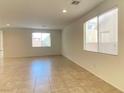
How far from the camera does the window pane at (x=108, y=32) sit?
3.39 m

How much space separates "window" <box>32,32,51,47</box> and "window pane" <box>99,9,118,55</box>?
7.24 m

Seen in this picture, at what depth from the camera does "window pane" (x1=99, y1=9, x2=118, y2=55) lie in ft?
11.1

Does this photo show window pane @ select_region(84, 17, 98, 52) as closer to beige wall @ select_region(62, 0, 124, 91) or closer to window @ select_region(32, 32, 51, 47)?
beige wall @ select_region(62, 0, 124, 91)

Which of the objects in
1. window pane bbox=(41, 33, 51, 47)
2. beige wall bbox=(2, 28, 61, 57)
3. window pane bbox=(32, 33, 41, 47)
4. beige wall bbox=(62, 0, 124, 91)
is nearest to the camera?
beige wall bbox=(62, 0, 124, 91)

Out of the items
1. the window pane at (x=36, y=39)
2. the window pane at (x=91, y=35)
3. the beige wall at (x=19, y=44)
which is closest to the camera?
the window pane at (x=91, y=35)

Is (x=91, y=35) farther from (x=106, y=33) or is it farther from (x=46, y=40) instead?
(x=46, y=40)

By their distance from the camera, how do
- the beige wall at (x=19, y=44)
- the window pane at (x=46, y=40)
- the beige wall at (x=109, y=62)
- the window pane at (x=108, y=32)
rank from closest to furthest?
1. the beige wall at (x=109, y=62)
2. the window pane at (x=108, y=32)
3. the beige wall at (x=19, y=44)
4. the window pane at (x=46, y=40)

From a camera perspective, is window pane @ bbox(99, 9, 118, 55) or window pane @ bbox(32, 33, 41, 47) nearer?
window pane @ bbox(99, 9, 118, 55)

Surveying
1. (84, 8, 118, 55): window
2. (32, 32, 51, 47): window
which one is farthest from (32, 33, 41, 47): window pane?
(84, 8, 118, 55): window

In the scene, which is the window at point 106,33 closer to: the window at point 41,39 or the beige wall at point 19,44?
the window at point 41,39

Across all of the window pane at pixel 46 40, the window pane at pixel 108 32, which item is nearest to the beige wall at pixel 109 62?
the window pane at pixel 108 32

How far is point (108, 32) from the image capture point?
12.4 ft

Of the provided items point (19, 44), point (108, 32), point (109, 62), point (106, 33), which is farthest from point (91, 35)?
point (19, 44)

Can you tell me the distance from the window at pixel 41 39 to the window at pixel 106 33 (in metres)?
6.32
